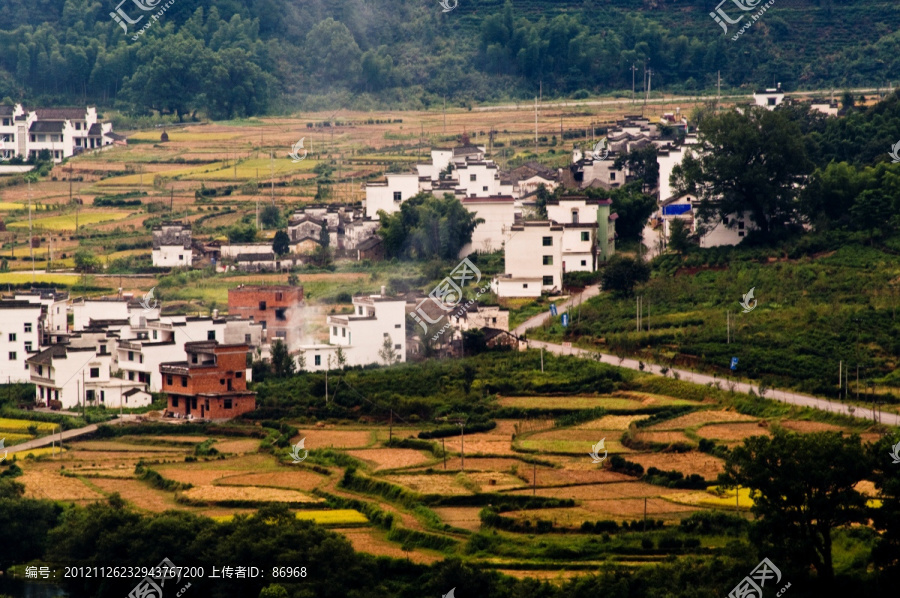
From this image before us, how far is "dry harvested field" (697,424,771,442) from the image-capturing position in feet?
91.0

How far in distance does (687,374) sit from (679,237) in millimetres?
7840

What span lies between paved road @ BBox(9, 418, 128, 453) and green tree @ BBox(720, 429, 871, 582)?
13840mm

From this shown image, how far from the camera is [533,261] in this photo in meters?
38.4

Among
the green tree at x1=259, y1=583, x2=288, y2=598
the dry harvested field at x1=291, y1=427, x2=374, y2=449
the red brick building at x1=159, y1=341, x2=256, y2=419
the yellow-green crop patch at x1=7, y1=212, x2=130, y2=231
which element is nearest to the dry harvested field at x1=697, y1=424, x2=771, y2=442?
the dry harvested field at x1=291, y1=427, x2=374, y2=449

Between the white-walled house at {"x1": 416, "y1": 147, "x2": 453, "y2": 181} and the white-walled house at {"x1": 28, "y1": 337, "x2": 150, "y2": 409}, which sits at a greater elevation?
the white-walled house at {"x1": 416, "y1": 147, "x2": 453, "y2": 181}

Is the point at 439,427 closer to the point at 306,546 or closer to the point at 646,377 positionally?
the point at 646,377

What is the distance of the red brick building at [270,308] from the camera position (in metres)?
36.4

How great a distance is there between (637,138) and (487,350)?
621 inches

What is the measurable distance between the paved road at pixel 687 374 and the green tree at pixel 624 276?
78 centimetres

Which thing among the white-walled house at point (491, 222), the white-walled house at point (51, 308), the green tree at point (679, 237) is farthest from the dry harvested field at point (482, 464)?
the white-walled house at point (491, 222)

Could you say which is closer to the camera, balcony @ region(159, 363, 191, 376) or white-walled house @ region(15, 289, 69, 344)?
balcony @ region(159, 363, 191, 376)

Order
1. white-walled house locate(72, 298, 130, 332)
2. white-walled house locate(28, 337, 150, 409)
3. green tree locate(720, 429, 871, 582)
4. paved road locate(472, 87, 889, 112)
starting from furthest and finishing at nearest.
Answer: paved road locate(472, 87, 889, 112)
white-walled house locate(72, 298, 130, 332)
white-walled house locate(28, 337, 150, 409)
green tree locate(720, 429, 871, 582)

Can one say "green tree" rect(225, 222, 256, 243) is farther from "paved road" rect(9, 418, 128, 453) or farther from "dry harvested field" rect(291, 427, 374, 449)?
"dry harvested field" rect(291, 427, 374, 449)

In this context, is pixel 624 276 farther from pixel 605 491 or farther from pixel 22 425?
pixel 22 425
